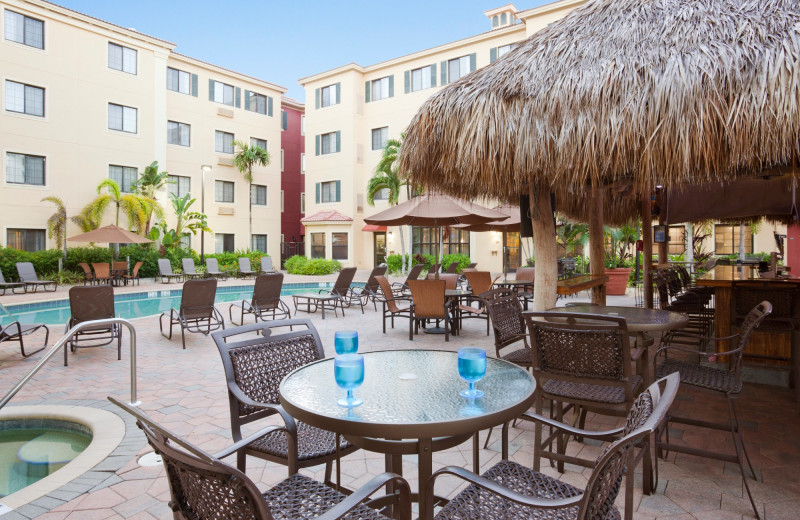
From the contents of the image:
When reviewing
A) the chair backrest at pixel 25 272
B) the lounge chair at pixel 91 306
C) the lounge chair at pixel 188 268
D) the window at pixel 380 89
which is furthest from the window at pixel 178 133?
the lounge chair at pixel 91 306

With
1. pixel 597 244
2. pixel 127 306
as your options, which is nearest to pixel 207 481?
pixel 597 244

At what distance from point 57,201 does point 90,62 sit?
244 inches

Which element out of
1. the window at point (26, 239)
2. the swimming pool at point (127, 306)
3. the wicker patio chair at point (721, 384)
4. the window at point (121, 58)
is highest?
the window at point (121, 58)

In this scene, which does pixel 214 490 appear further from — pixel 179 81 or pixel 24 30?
pixel 179 81

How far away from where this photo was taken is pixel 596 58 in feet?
13.6

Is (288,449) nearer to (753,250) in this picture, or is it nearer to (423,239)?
(423,239)

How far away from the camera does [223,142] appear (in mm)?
26297

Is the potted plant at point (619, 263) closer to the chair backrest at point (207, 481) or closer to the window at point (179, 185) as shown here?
the chair backrest at point (207, 481)

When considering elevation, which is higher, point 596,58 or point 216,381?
point 596,58

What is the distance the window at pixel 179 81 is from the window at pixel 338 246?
10578 millimetres

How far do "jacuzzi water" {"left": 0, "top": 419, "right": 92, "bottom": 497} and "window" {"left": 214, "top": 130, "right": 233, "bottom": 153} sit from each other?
78.4 ft

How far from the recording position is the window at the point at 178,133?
2414 cm

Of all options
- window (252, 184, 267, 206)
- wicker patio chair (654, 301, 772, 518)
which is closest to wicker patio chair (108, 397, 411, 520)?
wicker patio chair (654, 301, 772, 518)

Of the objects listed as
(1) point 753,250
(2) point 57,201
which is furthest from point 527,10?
(2) point 57,201
